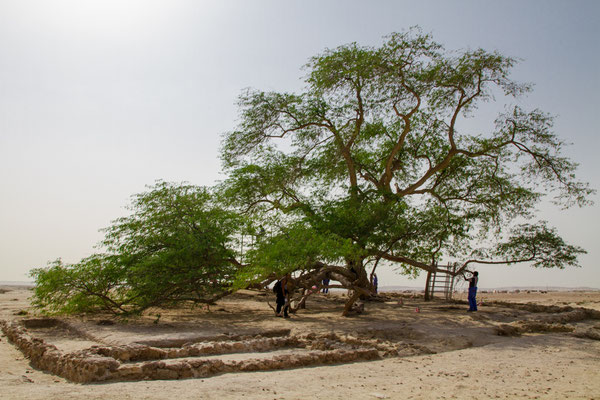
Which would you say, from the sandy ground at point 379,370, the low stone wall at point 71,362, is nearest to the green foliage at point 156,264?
the sandy ground at point 379,370

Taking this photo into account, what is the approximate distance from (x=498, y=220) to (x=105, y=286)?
15.7m

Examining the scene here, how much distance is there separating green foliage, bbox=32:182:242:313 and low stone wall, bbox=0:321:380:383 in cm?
264

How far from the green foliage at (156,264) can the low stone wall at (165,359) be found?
8.68 feet

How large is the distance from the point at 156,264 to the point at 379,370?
27.3ft

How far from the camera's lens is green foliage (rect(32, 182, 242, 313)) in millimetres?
12688

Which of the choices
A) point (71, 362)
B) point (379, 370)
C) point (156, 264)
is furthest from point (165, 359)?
point (156, 264)

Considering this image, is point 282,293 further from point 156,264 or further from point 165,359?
point 165,359

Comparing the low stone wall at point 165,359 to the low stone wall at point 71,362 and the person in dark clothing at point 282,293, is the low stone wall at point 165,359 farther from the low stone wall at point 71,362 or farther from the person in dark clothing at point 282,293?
the person in dark clothing at point 282,293

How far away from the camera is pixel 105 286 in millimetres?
13039

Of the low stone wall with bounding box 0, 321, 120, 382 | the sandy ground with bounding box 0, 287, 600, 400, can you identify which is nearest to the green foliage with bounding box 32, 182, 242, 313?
the sandy ground with bounding box 0, 287, 600, 400

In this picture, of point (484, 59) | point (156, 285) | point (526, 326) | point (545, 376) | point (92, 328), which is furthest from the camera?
point (484, 59)

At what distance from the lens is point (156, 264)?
13.6 metres

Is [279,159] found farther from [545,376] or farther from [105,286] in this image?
[545,376]

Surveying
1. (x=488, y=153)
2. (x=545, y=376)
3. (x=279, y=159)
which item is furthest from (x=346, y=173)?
(x=545, y=376)
